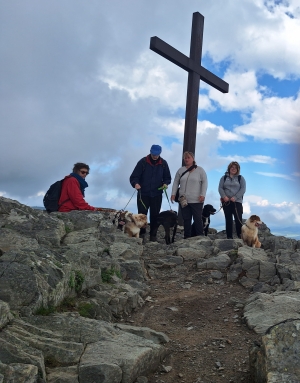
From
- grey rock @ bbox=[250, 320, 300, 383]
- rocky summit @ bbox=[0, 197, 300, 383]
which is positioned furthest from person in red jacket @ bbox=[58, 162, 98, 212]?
grey rock @ bbox=[250, 320, 300, 383]

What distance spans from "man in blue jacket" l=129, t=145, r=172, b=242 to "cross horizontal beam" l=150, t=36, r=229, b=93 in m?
3.46

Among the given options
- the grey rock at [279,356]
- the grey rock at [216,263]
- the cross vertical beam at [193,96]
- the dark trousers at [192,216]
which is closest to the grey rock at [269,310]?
the grey rock at [279,356]

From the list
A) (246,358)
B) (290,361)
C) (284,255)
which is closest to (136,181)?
(284,255)

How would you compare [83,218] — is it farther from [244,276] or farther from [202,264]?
[244,276]

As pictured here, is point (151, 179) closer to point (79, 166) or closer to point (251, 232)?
point (79, 166)

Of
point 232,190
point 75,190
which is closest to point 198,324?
point 75,190

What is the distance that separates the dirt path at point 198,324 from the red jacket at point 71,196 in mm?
2610

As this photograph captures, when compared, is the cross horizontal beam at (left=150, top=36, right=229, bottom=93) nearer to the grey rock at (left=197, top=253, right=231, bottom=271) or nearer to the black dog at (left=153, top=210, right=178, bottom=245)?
the black dog at (left=153, top=210, right=178, bottom=245)

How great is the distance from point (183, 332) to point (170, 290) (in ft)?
6.20

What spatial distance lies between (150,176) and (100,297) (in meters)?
5.64

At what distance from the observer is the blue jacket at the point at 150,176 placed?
38.6 ft

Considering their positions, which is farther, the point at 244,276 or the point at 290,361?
the point at 244,276

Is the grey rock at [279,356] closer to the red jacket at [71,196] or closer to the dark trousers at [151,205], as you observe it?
the red jacket at [71,196]

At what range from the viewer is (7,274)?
5336 millimetres
